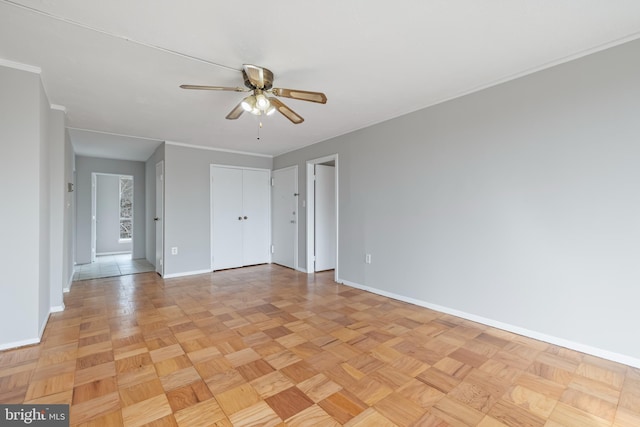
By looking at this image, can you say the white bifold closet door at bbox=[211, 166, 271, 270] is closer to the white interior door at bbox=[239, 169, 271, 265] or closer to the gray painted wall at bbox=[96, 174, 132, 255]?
the white interior door at bbox=[239, 169, 271, 265]

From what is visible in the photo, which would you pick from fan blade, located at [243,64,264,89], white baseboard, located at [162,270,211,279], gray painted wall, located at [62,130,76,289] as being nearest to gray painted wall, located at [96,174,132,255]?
gray painted wall, located at [62,130,76,289]

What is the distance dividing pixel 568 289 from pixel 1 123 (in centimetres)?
447

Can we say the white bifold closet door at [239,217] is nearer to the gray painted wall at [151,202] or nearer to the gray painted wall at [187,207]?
the gray painted wall at [187,207]

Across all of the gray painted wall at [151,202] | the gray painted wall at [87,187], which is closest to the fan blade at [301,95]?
the gray painted wall at [151,202]

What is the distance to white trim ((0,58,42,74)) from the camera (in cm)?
214

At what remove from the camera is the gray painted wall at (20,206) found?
7.09 ft

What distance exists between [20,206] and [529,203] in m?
4.05

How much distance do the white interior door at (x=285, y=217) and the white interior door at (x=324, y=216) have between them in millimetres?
421

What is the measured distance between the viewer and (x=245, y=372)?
189 cm

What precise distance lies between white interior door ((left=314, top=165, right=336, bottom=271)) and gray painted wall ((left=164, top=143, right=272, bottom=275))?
70.7 inches

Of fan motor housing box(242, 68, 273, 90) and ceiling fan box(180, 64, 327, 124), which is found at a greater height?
fan motor housing box(242, 68, 273, 90)

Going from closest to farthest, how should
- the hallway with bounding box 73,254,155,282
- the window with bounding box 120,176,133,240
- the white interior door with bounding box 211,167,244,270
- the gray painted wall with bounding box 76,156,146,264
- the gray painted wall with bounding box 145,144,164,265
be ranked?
the hallway with bounding box 73,254,155,282 < the white interior door with bounding box 211,167,244,270 < the gray painted wall with bounding box 145,144,164,265 < the gray painted wall with bounding box 76,156,146,264 < the window with bounding box 120,176,133,240

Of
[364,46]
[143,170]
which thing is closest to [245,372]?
[364,46]

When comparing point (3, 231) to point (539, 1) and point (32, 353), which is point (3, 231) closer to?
point (32, 353)
